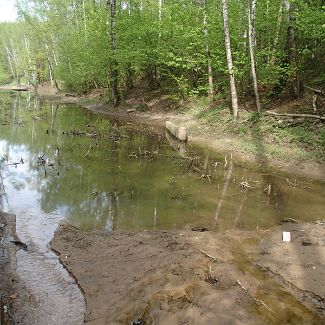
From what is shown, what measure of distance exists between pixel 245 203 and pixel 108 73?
20290 mm

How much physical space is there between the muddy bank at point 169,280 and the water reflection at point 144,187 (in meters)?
0.98

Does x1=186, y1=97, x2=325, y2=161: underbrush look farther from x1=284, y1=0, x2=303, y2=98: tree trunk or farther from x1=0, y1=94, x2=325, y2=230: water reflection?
x1=284, y1=0, x2=303, y2=98: tree trunk

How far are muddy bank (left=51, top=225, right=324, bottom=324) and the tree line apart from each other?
10.5 meters

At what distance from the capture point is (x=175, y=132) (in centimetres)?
1798

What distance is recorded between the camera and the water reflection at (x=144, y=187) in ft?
29.4

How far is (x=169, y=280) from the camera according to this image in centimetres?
587

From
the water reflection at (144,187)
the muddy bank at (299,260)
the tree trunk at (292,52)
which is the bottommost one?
the muddy bank at (299,260)

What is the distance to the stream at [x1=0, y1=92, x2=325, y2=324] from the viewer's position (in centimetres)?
668

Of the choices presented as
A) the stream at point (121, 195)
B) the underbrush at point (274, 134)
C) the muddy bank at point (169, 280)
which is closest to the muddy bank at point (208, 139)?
the underbrush at point (274, 134)

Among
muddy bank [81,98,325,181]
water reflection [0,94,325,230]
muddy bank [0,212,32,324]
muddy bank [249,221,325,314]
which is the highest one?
muddy bank [81,98,325,181]

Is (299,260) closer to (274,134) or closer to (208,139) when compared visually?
(274,134)

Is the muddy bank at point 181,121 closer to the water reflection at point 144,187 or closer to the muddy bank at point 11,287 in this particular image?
the water reflection at point 144,187

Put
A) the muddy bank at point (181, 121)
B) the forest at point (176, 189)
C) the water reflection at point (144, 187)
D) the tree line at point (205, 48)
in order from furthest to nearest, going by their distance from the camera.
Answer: the tree line at point (205, 48), the muddy bank at point (181, 121), the water reflection at point (144, 187), the forest at point (176, 189)

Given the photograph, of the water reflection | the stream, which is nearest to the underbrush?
the stream
